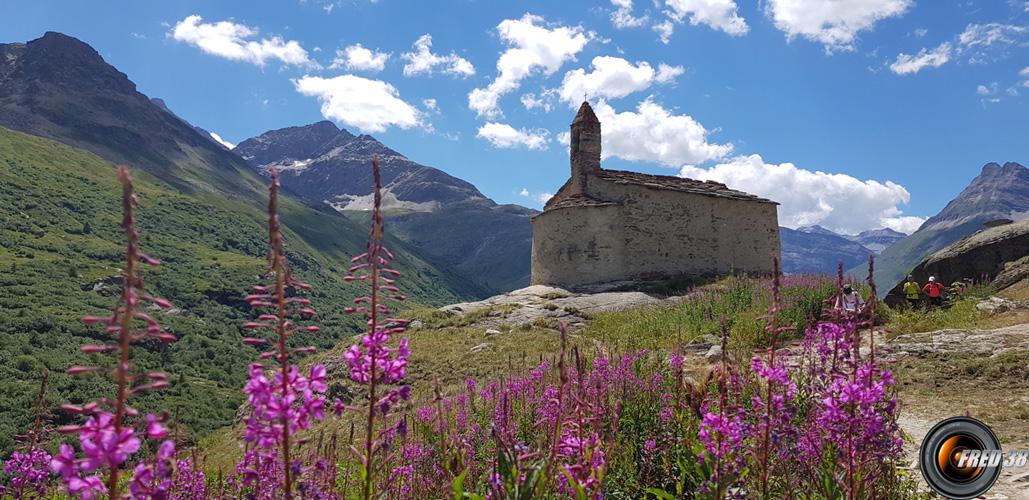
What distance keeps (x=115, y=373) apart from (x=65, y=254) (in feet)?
388

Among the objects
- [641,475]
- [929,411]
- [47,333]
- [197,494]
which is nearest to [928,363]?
[929,411]

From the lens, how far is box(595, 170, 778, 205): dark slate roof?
112ft

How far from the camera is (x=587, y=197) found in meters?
34.3

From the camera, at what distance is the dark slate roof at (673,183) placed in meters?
34.0

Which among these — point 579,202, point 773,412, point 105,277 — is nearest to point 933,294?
point 773,412

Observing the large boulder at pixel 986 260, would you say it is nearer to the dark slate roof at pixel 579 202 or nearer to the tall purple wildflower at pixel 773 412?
the dark slate roof at pixel 579 202

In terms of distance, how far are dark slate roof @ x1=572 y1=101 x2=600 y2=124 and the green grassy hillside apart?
22014mm

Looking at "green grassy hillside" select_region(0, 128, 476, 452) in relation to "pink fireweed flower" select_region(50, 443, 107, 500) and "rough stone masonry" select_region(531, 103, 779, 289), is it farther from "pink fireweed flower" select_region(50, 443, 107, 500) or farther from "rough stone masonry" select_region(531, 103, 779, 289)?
"rough stone masonry" select_region(531, 103, 779, 289)

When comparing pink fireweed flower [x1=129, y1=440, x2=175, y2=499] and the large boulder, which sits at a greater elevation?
the large boulder

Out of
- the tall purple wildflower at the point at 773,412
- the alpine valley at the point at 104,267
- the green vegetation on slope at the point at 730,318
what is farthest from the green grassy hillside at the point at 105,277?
the tall purple wildflower at the point at 773,412

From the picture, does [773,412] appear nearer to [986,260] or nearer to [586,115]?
[986,260]

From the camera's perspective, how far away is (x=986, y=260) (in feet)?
67.6

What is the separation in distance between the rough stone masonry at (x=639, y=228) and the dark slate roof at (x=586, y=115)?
66 millimetres

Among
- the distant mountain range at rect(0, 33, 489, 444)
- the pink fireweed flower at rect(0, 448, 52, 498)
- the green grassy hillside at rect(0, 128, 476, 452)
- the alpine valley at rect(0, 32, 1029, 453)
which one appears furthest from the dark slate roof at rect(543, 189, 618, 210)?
the pink fireweed flower at rect(0, 448, 52, 498)
